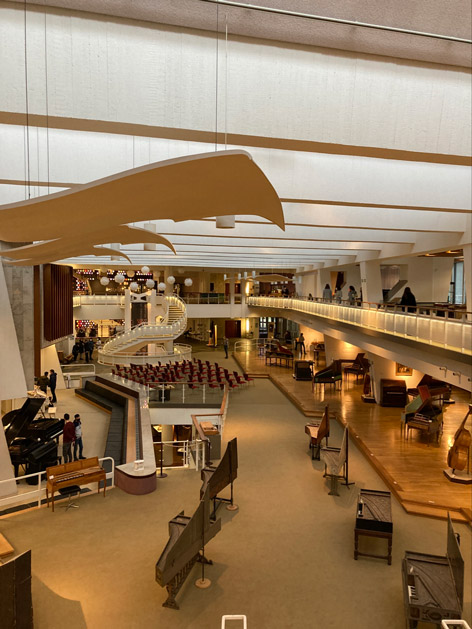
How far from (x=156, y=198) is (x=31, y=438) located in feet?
31.6

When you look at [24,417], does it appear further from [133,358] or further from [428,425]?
[133,358]

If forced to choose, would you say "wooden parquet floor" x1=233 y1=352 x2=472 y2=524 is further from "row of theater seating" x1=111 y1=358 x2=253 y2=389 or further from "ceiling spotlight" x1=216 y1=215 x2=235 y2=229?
"ceiling spotlight" x1=216 y1=215 x2=235 y2=229

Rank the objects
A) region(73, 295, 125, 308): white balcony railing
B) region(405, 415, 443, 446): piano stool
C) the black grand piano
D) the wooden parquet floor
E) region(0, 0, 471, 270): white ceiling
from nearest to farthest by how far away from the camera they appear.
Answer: region(0, 0, 471, 270): white ceiling → the wooden parquet floor → the black grand piano → region(405, 415, 443, 446): piano stool → region(73, 295, 125, 308): white balcony railing

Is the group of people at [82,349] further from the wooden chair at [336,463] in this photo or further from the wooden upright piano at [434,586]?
the wooden upright piano at [434,586]

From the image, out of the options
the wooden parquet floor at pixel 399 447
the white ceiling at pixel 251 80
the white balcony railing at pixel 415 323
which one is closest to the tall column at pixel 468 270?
the white balcony railing at pixel 415 323

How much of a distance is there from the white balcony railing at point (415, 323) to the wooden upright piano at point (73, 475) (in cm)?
715

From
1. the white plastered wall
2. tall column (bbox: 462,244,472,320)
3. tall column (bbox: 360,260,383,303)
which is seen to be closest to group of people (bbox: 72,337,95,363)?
the white plastered wall

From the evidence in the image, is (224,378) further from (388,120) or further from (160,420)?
(388,120)

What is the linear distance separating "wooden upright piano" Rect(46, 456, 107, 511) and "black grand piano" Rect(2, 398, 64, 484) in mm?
1703

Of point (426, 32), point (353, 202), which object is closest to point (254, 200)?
point (426, 32)

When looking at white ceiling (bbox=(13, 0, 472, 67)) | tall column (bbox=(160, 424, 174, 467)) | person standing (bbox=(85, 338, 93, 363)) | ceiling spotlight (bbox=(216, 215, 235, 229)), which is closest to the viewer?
white ceiling (bbox=(13, 0, 472, 67))

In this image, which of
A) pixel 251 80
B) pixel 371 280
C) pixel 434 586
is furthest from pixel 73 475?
pixel 371 280

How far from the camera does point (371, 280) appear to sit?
642 inches

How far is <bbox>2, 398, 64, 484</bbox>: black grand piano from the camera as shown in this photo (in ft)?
30.5
